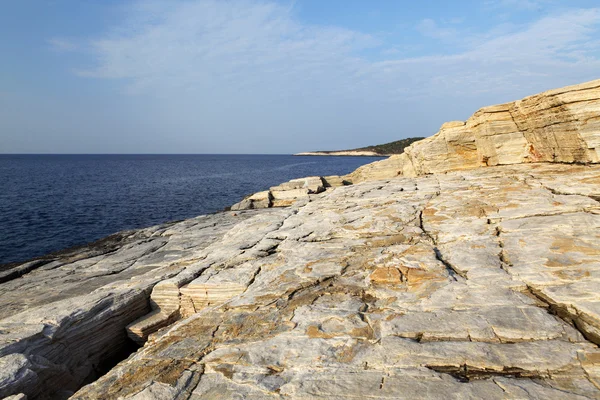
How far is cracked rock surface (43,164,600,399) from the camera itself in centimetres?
476

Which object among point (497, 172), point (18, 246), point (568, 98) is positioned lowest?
point (18, 246)

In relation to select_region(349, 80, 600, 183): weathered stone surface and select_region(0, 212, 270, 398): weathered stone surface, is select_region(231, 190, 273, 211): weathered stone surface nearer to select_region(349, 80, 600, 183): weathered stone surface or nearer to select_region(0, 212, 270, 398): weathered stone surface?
select_region(349, 80, 600, 183): weathered stone surface

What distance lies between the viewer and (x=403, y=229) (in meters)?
10.6

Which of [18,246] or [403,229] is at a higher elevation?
[403,229]

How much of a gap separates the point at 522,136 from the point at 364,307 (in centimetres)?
1587

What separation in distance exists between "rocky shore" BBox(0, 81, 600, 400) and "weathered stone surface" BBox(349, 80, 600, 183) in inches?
3.9

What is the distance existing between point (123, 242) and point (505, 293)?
71.5 feet

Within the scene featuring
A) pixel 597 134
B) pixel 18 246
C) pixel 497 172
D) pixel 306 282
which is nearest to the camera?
pixel 306 282

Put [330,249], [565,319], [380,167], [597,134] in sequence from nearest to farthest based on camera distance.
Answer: [565,319]
[330,249]
[597,134]
[380,167]

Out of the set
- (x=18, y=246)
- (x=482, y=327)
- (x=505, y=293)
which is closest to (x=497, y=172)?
(x=505, y=293)

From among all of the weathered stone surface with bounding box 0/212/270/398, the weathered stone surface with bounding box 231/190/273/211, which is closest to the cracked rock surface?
the weathered stone surface with bounding box 0/212/270/398

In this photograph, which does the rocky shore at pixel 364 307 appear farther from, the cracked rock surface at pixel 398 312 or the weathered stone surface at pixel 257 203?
the weathered stone surface at pixel 257 203

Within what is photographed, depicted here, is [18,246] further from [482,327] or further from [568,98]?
[568,98]

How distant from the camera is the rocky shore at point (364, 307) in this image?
16.1 ft
